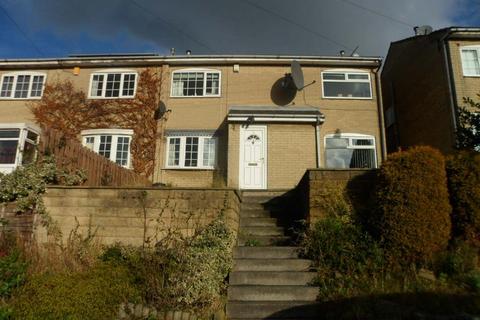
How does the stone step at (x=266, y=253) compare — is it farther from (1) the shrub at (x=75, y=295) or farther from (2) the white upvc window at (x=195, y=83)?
(2) the white upvc window at (x=195, y=83)

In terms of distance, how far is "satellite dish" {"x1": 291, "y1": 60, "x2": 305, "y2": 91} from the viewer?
15.2 m

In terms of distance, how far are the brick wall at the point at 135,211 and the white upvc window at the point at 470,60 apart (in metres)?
11.9

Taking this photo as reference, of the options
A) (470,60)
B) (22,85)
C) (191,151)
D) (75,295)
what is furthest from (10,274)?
(470,60)

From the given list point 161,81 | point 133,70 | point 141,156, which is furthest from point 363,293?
point 133,70

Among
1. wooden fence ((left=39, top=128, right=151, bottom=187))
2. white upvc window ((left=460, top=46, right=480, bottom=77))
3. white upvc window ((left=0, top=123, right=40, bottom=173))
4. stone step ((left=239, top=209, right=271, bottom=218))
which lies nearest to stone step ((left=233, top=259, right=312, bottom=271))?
stone step ((left=239, top=209, right=271, bottom=218))

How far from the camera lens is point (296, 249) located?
7180 millimetres

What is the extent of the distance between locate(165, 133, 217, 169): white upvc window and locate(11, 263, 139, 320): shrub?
29.3 feet

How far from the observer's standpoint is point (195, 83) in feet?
53.2

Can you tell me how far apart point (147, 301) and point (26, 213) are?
362 centimetres

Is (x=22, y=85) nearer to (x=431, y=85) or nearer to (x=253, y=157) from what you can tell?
(x=253, y=157)

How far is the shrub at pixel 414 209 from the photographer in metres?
6.27

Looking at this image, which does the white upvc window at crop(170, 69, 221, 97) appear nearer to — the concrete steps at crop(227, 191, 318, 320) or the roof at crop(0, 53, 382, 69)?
the roof at crop(0, 53, 382, 69)

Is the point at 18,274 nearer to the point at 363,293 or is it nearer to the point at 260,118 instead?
the point at 363,293

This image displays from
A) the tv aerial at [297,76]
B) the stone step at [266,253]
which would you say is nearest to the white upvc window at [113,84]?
the tv aerial at [297,76]
